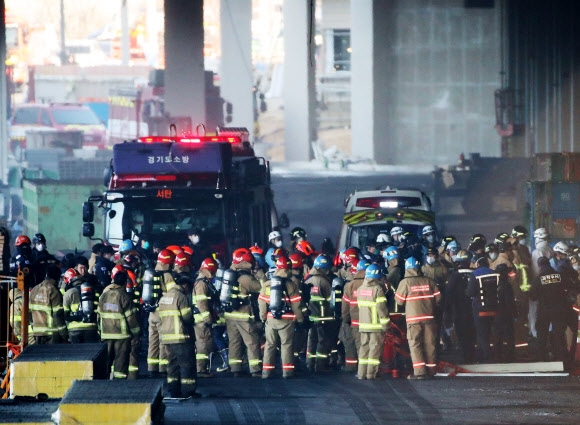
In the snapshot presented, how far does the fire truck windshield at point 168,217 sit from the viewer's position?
22.9m


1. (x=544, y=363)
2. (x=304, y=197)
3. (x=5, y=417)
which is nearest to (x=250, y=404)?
(x=544, y=363)

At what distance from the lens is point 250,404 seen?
16391 millimetres

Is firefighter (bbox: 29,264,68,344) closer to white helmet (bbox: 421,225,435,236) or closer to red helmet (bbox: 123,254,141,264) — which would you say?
red helmet (bbox: 123,254,141,264)

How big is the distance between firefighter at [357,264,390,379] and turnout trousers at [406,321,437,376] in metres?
0.40

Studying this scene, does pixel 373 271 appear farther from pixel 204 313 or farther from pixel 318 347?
pixel 204 313

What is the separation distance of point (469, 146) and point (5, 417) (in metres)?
61.3

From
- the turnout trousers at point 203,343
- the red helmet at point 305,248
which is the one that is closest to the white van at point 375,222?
the red helmet at point 305,248

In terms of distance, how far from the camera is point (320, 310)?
1889 centimetres

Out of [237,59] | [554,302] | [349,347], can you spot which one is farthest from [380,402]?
[237,59]

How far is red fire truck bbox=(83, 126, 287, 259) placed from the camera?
22.9m

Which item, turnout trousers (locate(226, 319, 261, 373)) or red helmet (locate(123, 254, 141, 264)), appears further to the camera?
red helmet (locate(123, 254, 141, 264))

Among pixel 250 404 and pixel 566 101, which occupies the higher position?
pixel 566 101

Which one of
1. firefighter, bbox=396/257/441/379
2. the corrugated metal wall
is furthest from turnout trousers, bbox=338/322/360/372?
the corrugated metal wall

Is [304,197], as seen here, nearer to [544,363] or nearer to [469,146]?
[469,146]
